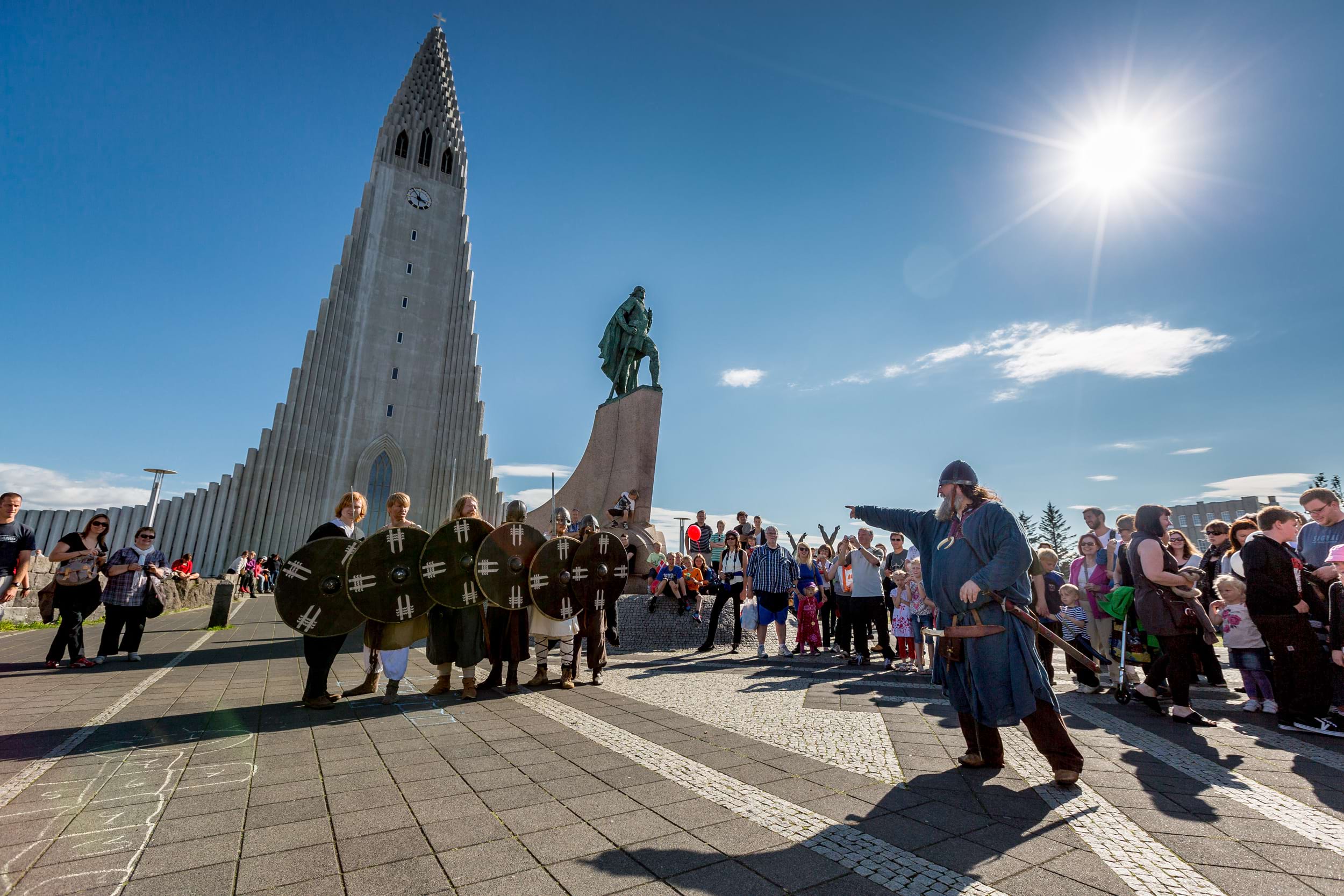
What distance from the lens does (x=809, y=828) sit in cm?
271

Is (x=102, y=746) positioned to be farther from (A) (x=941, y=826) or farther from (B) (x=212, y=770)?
(A) (x=941, y=826)

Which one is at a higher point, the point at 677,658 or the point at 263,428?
the point at 263,428

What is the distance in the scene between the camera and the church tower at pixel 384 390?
112ft

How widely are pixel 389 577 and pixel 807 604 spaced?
6.85m

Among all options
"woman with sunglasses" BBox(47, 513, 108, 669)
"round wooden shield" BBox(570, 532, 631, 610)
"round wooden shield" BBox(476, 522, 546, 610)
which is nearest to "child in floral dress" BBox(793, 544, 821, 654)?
"round wooden shield" BBox(570, 532, 631, 610)

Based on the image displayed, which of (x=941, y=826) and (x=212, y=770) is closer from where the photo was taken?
(x=941, y=826)

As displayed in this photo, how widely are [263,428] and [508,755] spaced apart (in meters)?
39.0

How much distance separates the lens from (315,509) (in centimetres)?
3612

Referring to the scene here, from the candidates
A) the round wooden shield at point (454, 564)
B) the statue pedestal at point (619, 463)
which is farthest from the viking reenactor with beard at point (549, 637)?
the statue pedestal at point (619, 463)

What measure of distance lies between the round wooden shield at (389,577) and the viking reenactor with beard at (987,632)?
423 cm

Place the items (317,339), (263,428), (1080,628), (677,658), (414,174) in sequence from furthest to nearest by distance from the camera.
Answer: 1. (414,174)
2. (317,339)
3. (263,428)
4. (677,658)
5. (1080,628)

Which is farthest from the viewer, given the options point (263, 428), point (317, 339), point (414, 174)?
point (414, 174)

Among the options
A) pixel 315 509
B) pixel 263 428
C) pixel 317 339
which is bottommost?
pixel 315 509

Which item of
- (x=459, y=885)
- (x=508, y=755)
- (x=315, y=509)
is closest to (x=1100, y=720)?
(x=508, y=755)
